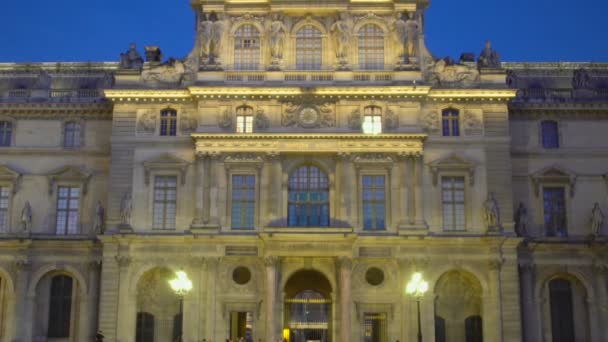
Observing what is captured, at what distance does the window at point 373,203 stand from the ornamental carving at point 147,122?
1375 centimetres

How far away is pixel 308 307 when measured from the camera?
47844 mm

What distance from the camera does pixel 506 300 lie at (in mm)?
44438

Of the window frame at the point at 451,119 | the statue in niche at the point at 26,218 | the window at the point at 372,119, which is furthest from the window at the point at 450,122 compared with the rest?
the statue in niche at the point at 26,218

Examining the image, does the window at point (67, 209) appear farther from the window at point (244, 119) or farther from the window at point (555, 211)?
the window at point (555, 211)

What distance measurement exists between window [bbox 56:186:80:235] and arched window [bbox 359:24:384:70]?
20601 mm

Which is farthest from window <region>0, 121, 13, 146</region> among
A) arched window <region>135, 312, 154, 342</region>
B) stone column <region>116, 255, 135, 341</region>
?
arched window <region>135, 312, 154, 342</region>

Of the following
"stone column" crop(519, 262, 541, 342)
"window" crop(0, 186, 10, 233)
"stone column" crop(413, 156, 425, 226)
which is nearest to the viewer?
"stone column" crop(413, 156, 425, 226)

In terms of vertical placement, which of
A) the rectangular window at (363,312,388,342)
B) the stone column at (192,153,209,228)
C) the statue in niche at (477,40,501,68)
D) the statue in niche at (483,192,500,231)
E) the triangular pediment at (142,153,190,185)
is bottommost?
the rectangular window at (363,312,388,342)

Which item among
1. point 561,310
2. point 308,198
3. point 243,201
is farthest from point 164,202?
point 561,310

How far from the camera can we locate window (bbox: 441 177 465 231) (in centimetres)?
4609

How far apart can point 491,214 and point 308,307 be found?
12849mm

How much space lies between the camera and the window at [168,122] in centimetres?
4753

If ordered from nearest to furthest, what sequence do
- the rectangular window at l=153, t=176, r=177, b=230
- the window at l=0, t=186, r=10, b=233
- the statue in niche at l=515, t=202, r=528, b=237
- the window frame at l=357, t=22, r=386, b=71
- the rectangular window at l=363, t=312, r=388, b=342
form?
the rectangular window at l=363, t=312, r=388, b=342 → the rectangular window at l=153, t=176, r=177, b=230 → the statue in niche at l=515, t=202, r=528, b=237 → the window frame at l=357, t=22, r=386, b=71 → the window at l=0, t=186, r=10, b=233

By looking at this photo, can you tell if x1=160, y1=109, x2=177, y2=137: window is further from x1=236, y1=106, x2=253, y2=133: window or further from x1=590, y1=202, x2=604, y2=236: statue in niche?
x1=590, y1=202, x2=604, y2=236: statue in niche
